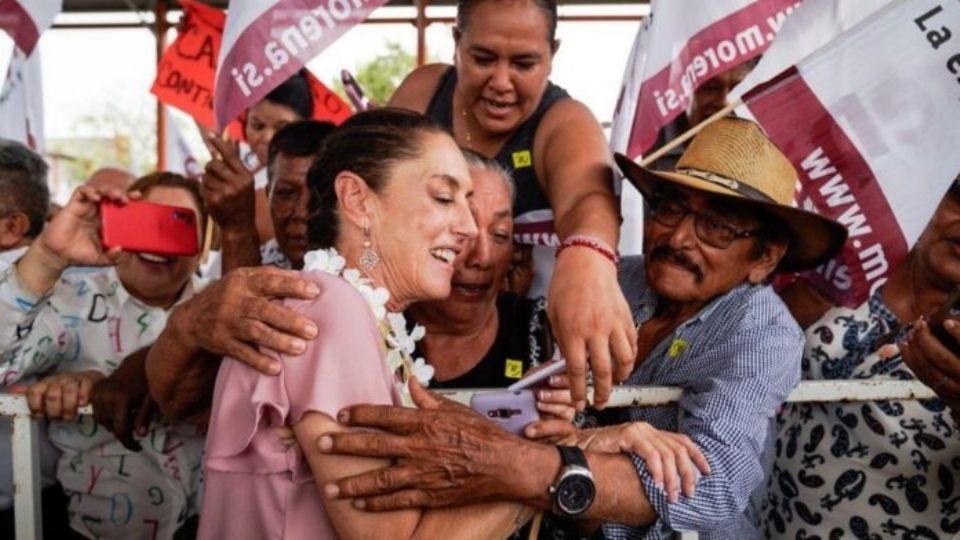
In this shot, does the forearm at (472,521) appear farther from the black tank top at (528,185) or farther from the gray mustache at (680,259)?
the black tank top at (528,185)

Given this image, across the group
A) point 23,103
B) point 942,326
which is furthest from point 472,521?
point 23,103

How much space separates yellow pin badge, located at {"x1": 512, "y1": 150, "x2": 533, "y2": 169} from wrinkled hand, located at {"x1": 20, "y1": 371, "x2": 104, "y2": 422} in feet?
4.03

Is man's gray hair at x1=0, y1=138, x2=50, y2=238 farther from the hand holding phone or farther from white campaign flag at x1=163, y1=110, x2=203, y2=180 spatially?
white campaign flag at x1=163, y1=110, x2=203, y2=180

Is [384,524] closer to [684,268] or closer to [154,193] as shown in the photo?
[684,268]

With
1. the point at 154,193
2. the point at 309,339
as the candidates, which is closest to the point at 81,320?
the point at 154,193

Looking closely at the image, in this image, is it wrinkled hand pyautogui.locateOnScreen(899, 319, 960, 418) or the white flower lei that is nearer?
the white flower lei

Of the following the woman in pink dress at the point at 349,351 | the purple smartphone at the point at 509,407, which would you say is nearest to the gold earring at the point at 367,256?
the woman in pink dress at the point at 349,351

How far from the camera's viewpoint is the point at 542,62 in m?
2.89

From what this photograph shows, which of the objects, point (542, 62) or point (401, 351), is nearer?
point (401, 351)

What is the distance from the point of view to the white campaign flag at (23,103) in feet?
14.4

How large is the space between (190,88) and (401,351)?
164 inches

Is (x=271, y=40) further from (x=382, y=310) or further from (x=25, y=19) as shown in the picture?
(x=382, y=310)

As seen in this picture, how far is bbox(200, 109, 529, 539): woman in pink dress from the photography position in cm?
163

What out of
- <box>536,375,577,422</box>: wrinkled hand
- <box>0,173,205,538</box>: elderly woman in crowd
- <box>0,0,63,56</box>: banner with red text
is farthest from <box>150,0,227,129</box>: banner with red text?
<box>536,375,577,422</box>: wrinkled hand
